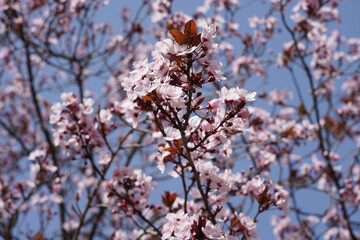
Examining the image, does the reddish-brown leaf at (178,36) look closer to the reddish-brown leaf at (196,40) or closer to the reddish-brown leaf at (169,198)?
the reddish-brown leaf at (196,40)

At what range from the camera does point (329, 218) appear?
224 inches

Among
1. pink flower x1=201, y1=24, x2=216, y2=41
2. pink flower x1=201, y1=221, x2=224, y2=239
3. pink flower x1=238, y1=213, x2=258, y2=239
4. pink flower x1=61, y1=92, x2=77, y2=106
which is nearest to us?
pink flower x1=201, y1=221, x2=224, y2=239

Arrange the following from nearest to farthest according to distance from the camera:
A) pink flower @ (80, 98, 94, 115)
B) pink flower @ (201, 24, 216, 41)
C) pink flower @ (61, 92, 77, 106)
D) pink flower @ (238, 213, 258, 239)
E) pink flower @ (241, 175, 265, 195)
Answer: pink flower @ (201, 24, 216, 41), pink flower @ (238, 213, 258, 239), pink flower @ (241, 175, 265, 195), pink flower @ (61, 92, 77, 106), pink flower @ (80, 98, 94, 115)

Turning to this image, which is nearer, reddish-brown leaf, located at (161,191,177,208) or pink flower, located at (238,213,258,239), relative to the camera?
pink flower, located at (238,213,258,239)

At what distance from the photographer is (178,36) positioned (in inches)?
63.9

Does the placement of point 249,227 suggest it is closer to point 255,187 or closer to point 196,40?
point 255,187

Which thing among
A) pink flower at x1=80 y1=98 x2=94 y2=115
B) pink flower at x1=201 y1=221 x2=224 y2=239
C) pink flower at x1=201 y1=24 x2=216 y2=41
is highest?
pink flower at x1=80 y1=98 x2=94 y2=115

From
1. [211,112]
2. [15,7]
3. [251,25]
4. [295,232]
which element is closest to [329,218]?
[295,232]

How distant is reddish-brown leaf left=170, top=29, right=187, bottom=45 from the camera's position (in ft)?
5.31

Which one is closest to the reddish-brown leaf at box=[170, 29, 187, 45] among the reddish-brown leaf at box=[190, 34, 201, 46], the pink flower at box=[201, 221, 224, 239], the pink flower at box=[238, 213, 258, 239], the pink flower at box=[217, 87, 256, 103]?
the reddish-brown leaf at box=[190, 34, 201, 46]

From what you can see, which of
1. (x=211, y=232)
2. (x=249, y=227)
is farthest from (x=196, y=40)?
(x=249, y=227)

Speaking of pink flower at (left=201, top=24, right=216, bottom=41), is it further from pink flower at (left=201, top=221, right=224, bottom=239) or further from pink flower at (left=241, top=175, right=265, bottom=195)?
pink flower at (left=241, top=175, right=265, bottom=195)

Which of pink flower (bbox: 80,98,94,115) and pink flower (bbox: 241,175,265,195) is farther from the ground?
pink flower (bbox: 80,98,94,115)

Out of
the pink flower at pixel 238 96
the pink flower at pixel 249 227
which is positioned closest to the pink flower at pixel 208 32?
the pink flower at pixel 238 96
